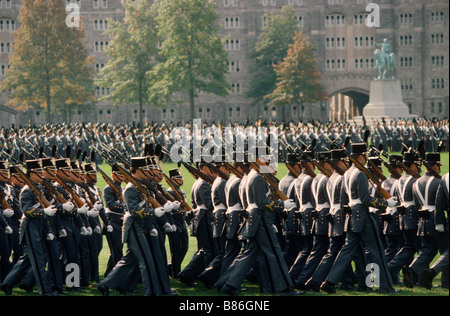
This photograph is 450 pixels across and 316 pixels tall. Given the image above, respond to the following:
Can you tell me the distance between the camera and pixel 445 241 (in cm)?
1078

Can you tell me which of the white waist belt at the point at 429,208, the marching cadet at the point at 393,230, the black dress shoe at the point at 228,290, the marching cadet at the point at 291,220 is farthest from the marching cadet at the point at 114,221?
the white waist belt at the point at 429,208

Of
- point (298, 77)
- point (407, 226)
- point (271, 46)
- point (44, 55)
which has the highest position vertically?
point (271, 46)

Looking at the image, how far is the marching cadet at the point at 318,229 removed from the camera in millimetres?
10742

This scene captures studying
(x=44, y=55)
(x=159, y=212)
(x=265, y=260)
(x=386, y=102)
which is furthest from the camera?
(x=44, y=55)

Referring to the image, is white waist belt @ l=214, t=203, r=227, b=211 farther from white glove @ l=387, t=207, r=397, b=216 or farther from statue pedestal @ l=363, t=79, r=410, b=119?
statue pedestal @ l=363, t=79, r=410, b=119

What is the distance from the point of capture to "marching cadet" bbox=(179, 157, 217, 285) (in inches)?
449

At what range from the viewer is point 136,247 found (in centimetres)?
1000

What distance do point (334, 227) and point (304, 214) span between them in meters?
0.76

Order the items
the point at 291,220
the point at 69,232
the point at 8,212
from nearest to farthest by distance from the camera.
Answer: the point at 8,212 < the point at 69,232 < the point at 291,220

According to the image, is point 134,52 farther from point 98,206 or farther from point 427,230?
point 427,230

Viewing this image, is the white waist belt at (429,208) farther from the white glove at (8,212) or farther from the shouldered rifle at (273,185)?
the white glove at (8,212)

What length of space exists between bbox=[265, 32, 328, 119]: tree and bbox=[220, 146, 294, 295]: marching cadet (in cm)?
5534

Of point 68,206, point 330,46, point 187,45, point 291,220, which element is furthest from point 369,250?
point 330,46
